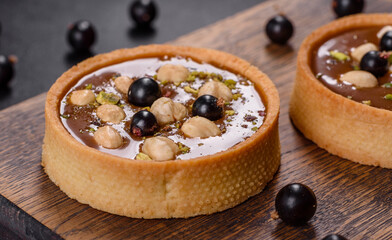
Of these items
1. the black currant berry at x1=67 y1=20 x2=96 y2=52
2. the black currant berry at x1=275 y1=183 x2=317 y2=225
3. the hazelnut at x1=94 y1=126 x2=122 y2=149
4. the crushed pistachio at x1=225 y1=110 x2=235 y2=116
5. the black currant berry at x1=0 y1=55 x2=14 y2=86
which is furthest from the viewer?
the black currant berry at x1=67 y1=20 x2=96 y2=52

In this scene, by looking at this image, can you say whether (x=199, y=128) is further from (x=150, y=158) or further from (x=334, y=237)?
(x=334, y=237)

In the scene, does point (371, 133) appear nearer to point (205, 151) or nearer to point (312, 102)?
point (312, 102)

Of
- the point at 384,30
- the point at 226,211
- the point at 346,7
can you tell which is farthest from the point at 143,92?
the point at 346,7

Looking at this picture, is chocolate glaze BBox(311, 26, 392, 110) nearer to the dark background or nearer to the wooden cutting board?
the wooden cutting board

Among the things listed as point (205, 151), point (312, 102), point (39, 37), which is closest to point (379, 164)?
point (312, 102)

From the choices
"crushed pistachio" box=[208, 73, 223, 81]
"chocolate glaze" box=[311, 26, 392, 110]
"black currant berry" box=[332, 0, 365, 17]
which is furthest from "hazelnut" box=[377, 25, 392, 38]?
"crushed pistachio" box=[208, 73, 223, 81]

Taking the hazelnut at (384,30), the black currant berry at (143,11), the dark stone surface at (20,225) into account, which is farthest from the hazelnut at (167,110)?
the black currant berry at (143,11)
